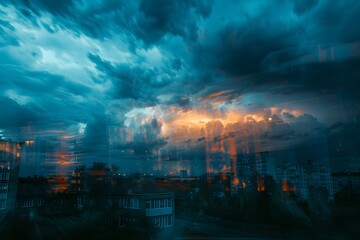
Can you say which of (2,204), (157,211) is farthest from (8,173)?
(157,211)

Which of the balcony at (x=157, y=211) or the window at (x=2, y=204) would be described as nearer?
the balcony at (x=157, y=211)

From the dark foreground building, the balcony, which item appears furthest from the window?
the balcony

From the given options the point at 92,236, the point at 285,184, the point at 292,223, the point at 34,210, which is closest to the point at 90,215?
the point at 92,236

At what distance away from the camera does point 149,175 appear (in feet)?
13.4

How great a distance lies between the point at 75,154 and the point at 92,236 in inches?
72.3

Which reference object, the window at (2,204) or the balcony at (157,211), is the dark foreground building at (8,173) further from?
the balcony at (157,211)

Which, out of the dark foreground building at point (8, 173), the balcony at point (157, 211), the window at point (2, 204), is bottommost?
the balcony at point (157, 211)

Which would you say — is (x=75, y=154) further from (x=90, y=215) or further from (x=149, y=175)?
(x=149, y=175)

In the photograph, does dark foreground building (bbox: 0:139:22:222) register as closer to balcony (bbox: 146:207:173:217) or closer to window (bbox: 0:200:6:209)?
window (bbox: 0:200:6:209)

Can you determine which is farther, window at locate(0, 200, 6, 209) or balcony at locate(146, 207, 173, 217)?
window at locate(0, 200, 6, 209)

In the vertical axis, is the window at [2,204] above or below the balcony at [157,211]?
above

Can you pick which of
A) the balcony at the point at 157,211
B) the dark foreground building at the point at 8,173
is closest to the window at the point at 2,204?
the dark foreground building at the point at 8,173

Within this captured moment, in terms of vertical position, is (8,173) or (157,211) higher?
(8,173)

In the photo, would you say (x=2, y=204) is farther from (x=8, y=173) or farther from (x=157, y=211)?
(x=157, y=211)
